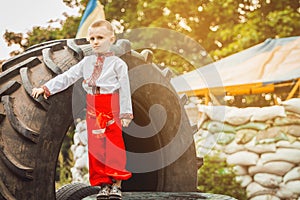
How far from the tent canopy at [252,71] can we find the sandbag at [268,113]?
1.16m

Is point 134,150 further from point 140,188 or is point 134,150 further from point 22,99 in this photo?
point 22,99

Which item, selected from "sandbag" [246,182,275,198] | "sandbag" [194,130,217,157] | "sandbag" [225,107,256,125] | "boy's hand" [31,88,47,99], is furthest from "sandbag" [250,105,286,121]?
"boy's hand" [31,88,47,99]

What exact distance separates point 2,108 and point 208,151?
6.22 metres

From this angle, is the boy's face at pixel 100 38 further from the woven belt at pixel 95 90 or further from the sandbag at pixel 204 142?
the sandbag at pixel 204 142

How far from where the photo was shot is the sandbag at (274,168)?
720 cm

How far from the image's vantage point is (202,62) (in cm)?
1562

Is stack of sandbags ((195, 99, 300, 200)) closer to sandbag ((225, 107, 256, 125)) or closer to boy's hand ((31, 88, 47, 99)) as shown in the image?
sandbag ((225, 107, 256, 125))

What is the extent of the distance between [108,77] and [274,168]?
531 cm

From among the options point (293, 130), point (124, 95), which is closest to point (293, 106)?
point (293, 130)

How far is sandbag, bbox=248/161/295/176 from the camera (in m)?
7.20

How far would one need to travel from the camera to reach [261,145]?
7.58 m

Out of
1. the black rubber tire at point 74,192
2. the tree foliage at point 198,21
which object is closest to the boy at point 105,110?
the black rubber tire at point 74,192

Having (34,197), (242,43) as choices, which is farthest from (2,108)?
(242,43)

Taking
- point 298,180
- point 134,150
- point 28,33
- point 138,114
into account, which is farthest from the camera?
point 28,33
